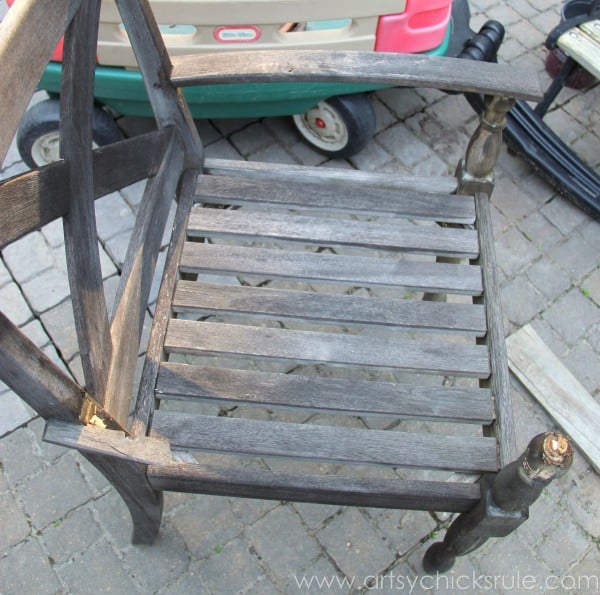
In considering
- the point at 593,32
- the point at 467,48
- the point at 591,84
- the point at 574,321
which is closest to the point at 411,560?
the point at 574,321

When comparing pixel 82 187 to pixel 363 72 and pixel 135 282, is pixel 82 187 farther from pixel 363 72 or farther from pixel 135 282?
pixel 363 72

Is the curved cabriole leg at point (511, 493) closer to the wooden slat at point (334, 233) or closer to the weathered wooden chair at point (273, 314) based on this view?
the weathered wooden chair at point (273, 314)

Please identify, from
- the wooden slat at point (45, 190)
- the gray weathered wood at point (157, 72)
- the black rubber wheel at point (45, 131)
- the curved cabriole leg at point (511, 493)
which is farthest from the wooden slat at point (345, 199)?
the black rubber wheel at point (45, 131)

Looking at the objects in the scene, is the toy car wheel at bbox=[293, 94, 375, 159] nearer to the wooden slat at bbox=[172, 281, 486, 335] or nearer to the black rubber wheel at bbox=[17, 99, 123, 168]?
the black rubber wheel at bbox=[17, 99, 123, 168]

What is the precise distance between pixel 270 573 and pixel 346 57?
65.3 inches

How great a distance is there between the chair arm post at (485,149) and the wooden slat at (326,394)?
2.26 feet

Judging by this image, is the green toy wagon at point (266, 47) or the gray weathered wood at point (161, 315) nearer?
the gray weathered wood at point (161, 315)

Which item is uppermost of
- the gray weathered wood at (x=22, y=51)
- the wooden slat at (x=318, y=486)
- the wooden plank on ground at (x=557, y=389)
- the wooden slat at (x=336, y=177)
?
the gray weathered wood at (x=22, y=51)

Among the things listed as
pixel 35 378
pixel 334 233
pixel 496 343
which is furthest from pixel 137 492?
pixel 496 343

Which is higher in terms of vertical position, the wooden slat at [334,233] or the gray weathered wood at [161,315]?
the wooden slat at [334,233]

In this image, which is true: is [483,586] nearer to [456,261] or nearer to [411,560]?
[411,560]

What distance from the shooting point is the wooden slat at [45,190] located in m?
1.03

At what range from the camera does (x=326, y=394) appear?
161 cm

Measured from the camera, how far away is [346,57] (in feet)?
5.31
